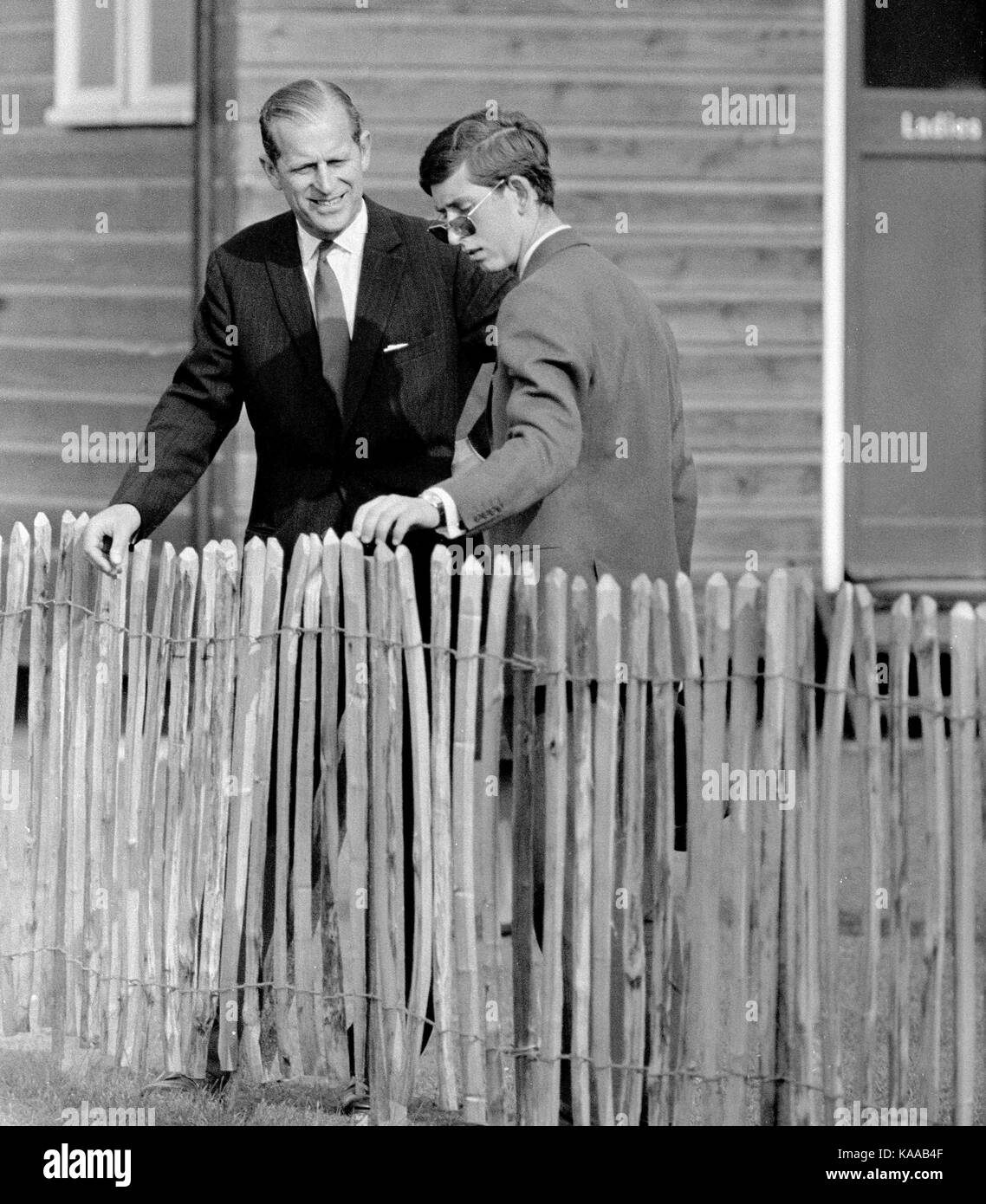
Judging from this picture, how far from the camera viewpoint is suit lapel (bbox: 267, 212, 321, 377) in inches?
181

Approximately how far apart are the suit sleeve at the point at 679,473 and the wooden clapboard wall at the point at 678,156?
4359mm

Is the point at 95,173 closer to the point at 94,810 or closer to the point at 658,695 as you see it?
the point at 94,810

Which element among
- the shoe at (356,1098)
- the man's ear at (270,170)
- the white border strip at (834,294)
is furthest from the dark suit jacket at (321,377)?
the white border strip at (834,294)

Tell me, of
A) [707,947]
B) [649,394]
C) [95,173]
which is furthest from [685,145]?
[707,947]

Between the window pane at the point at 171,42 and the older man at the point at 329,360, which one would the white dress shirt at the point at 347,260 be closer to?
the older man at the point at 329,360

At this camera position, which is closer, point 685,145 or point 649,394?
point 649,394

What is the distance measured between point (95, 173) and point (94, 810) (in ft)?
16.9

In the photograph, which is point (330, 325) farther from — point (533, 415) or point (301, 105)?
point (533, 415)

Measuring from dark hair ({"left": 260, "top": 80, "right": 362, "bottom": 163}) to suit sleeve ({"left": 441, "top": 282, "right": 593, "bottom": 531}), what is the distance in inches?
30.0

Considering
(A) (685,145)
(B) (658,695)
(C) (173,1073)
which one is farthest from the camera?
(A) (685,145)

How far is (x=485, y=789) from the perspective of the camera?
13.5 feet

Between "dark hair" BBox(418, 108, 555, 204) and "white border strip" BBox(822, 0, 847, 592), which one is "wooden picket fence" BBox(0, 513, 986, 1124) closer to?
"dark hair" BBox(418, 108, 555, 204)

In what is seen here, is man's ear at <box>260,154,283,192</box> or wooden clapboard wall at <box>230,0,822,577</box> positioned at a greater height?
wooden clapboard wall at <box>230,0,822,577</box>
